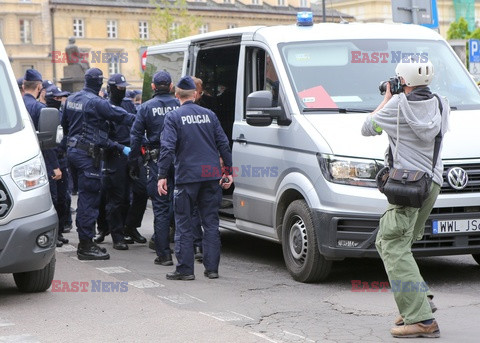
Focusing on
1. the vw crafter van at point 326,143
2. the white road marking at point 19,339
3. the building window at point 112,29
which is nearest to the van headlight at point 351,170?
the vw crafter van at point 326,143

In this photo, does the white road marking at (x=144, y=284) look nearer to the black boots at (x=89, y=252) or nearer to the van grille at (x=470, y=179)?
the black boots at (x=89, y=252)

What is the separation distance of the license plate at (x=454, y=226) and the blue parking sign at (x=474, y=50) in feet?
38.7

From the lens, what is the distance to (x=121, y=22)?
9194 centimetres

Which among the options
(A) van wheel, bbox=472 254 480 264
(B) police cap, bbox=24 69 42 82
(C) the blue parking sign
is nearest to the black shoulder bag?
(A) van wheel, bbox=472 254 480 264

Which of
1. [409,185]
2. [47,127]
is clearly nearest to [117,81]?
[47,127]

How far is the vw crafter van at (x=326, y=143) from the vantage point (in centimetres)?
Result: 848

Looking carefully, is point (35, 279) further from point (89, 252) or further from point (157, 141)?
point (157, 141)

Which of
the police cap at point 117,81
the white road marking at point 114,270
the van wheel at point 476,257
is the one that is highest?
the police cap at point 117,81

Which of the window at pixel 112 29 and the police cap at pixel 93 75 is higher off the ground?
the window at pixel 112 29

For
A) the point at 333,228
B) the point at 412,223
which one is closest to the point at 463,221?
the point at 333,228

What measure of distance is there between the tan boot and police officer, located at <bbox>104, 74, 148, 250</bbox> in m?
5.39

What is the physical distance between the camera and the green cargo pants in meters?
6.79

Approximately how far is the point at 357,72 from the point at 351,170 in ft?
4.64

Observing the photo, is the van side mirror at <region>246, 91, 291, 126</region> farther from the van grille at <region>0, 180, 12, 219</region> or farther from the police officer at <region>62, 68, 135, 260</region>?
the van grille at <region>0, 180, 12, 219</region>
